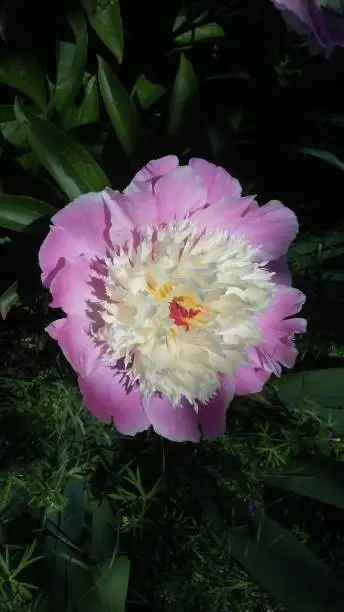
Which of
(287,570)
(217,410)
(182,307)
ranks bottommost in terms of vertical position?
(287,570)

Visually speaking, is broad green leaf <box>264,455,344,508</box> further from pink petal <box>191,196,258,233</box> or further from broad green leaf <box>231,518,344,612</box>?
pink petal <box>191,196,258,233</box>

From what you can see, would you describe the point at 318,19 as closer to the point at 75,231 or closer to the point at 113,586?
the point at 75,231

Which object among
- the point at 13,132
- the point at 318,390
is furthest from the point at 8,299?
the point at 318,390

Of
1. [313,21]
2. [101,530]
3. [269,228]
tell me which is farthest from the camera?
[101,530]

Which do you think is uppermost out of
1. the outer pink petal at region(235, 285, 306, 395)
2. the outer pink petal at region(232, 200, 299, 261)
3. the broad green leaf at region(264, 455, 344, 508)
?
the outer pink petal at region(232, 200, 299, 261)

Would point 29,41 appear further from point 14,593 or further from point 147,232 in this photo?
point 14,593

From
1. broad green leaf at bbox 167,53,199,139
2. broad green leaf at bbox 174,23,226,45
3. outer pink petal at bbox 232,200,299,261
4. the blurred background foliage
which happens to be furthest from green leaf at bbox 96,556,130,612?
broad green leaf at bbox 174,23,226,45
